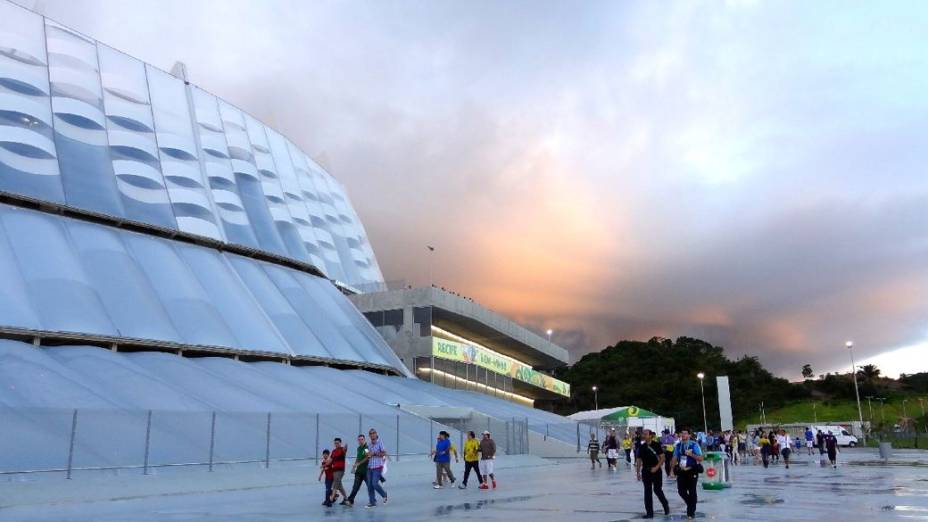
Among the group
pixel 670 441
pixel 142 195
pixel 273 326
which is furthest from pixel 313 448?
pixel 142 195

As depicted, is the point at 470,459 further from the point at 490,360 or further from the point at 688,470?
the point at 490,360

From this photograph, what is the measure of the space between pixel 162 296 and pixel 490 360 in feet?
108

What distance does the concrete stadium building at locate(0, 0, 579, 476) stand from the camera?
19609mm

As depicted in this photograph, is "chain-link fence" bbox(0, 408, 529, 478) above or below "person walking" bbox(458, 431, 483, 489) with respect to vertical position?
above

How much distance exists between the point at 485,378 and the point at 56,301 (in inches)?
1479

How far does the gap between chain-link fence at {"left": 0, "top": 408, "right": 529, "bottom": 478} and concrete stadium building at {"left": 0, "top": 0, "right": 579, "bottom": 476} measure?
5 centimetres

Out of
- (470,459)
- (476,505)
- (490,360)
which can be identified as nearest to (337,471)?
(476,505)

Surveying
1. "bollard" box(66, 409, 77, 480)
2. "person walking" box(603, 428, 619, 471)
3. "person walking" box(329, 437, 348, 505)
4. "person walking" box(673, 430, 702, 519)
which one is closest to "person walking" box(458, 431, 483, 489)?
"person walking" box(329, 437, 348, 505)

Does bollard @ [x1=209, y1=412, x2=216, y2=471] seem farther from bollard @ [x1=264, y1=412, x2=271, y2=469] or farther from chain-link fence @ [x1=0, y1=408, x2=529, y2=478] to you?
bollard @ [x1=264, y1=412, x2=271, y2=469]

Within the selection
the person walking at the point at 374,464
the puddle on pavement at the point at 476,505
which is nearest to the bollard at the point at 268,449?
the person walking at the point at 374,464

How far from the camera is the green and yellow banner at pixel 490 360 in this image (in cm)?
5300

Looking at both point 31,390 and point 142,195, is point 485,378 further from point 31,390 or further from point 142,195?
point 31,390

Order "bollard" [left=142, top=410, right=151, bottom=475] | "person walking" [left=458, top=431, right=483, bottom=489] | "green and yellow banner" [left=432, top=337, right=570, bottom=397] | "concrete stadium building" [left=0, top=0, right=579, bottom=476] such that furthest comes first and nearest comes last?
"green and yellow banner" [left=432, top=337, right=570, bottom=397]
"concrete stadium building" [left=0, top=0, right=579, bottom=476]
"person walking" [left=458, top=431, right=483, bottom=489]
"bollard" [left=142, top=410, right=151, bottom=475]

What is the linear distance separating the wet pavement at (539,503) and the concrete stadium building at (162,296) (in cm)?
240
